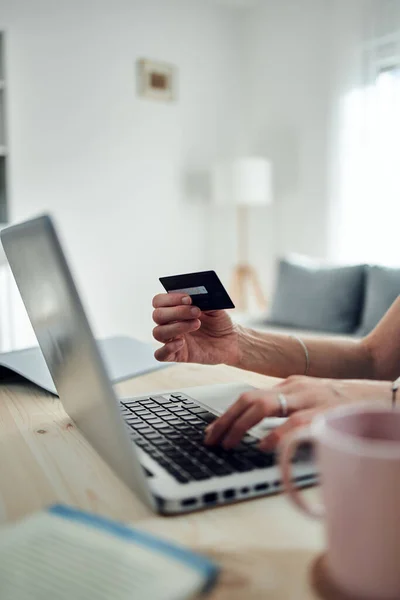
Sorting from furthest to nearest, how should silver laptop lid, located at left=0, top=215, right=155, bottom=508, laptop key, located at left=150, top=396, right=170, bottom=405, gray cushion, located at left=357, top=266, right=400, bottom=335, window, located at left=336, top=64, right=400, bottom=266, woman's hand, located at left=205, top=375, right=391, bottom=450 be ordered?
1. window, located at left=336, top=64, right=400, bottom=266
2. gray cushion, located at left=357, top=266, right=400, bottom=335
3. laptop key, located at left=150, top=396, right=170, bottom=405
4. woman's hand, located at left=205, top=375, right=391, bottom=450
5. silver laptop lid, located at left=0, top=215, right=155, bottom=508

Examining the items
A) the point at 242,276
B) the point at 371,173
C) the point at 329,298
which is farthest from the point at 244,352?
the point at 242,276

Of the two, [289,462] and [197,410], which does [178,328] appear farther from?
[289,462]

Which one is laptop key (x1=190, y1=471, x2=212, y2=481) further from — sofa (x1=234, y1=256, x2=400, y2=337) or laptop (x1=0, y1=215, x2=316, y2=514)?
sofa (x1=234, y1=256, x2=400, y2=337)

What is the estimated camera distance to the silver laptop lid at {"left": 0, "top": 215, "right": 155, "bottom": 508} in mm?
522

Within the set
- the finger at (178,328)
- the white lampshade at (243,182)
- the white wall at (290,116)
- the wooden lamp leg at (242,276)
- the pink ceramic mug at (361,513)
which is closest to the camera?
the pink ceramic mug at (361,513)

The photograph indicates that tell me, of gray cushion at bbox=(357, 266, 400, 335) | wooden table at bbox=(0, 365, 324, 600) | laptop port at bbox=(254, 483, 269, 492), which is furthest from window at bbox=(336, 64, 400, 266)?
laptop port at bbox=(254, 483, 269, 492)

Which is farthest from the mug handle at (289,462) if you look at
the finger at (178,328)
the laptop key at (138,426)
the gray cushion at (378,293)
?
the gray cushion at (378,293)

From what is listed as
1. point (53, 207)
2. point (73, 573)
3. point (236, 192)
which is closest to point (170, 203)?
point (236, 192)

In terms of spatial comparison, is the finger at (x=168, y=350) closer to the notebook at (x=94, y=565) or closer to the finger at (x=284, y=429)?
the finger at (x=284, y=429)

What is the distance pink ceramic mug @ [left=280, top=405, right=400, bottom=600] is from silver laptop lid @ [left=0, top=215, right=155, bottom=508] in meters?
0.18

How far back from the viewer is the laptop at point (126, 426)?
53 cm

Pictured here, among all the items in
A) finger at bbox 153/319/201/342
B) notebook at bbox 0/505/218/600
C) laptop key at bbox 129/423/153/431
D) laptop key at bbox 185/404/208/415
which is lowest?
laptop key at bbox 185/404/208/415

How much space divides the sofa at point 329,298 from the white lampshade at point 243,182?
0.62m

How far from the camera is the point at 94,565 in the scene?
1.36 ft
